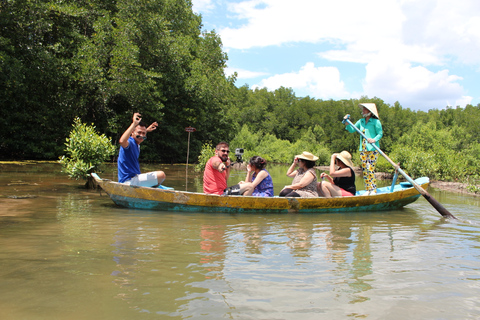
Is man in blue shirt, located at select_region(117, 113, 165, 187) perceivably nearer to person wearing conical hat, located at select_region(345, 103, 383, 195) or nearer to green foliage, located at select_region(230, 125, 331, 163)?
person wearing conical hat, located at select_region(345, 103, 383, 195)

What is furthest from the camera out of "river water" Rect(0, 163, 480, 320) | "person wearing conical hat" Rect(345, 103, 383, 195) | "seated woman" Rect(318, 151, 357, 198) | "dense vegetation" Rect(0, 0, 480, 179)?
"dense vegetation" Rect(0, 0, 480, 179)

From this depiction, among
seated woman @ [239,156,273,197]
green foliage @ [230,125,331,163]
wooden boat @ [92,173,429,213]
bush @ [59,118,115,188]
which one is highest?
green foliage @ [230,125,331,163]

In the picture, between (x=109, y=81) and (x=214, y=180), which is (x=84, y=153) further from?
(x=109, y=81)

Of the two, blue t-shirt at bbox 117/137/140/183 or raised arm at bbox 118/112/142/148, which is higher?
raised arm at bbox 118/112/142/148

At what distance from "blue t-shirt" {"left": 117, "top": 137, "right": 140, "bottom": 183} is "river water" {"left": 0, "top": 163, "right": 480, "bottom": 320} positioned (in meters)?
1.05

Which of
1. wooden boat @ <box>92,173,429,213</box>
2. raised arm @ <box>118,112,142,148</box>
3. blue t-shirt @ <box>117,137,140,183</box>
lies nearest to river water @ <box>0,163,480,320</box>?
wooden boat @ <box>92,173,429,213</box>

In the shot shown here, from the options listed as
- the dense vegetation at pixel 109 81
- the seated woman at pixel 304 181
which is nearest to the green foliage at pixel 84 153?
the seated woman at pixel 304 181

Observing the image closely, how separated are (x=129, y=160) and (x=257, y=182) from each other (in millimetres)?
2507

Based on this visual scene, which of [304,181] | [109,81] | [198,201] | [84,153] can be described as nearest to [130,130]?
[198,201]

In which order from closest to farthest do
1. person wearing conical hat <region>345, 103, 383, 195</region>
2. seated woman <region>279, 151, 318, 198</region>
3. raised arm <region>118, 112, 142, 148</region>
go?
raised arm <region>118, 112, 142, 148</region> < seated woman <region>279, 151, 318, 198</region> < person wearing conical hat <region>345, 103, 383, 195</region>

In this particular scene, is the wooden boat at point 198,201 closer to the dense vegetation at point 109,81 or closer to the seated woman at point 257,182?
the seated woman at point 257,182

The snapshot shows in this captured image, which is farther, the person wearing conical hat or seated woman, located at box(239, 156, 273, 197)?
the person wearing conical hat

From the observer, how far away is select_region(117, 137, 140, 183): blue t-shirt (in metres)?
7.05

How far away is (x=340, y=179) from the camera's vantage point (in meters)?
8.13
